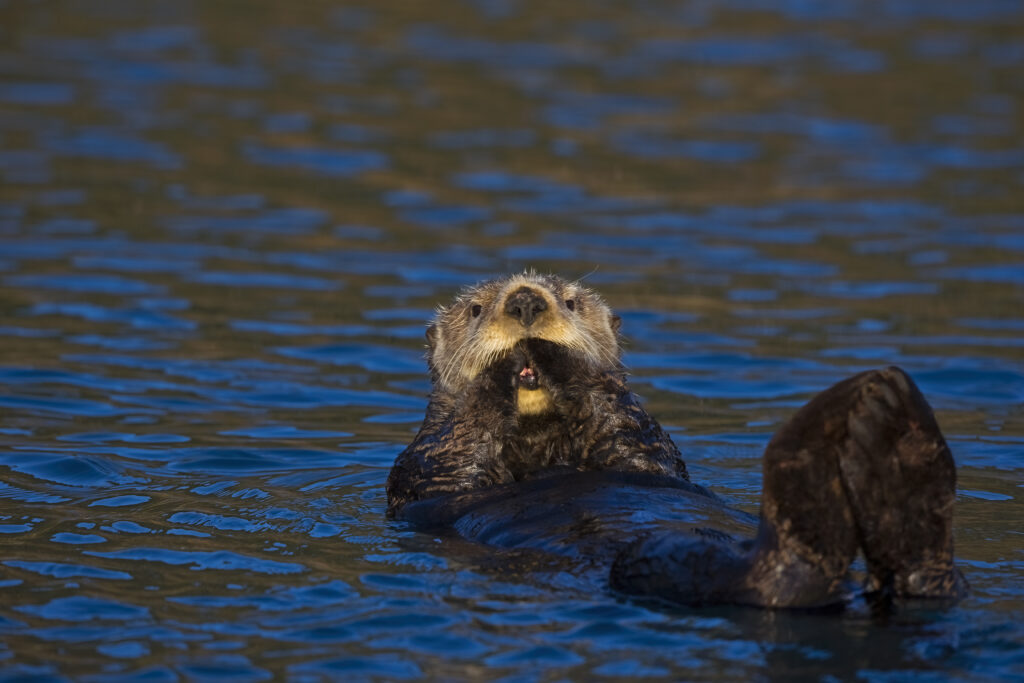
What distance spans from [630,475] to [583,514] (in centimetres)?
49

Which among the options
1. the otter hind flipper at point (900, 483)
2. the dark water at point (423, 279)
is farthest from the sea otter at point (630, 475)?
the dark water at point (423, 279)

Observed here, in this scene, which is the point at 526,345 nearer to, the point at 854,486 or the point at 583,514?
the point at 583,514

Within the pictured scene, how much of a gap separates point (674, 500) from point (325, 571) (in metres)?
1.24

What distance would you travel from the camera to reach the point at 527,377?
5.71 metres

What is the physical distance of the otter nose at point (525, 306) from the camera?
5621mm

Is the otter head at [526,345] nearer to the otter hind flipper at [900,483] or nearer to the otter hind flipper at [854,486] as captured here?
the otter hind flipper at [854,486]

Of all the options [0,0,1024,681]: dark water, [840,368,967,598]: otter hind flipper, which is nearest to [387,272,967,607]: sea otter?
[840,368,967,598]: otter hind flipper

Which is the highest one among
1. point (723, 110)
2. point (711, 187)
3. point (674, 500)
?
point (723, 110)

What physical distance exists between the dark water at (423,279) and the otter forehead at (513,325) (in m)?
0.65

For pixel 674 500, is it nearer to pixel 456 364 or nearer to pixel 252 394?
pixel 456 364

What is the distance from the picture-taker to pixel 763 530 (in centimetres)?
417

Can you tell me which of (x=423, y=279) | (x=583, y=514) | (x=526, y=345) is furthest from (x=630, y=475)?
(x=423, y=279)

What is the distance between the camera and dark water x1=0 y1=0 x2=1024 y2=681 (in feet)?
14.0

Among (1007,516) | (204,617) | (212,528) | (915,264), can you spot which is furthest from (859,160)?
(204,617)
